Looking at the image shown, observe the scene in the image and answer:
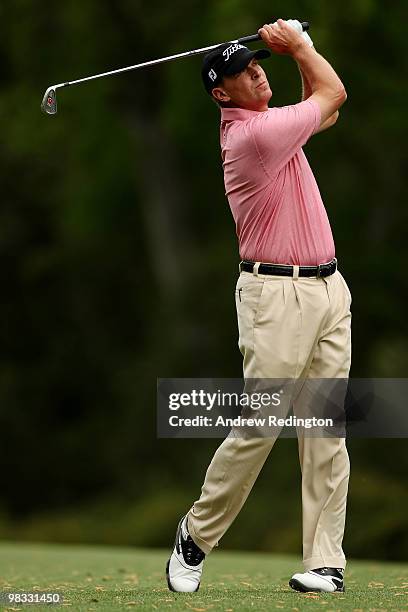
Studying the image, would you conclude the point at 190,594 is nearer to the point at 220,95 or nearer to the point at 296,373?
the point at 296,373

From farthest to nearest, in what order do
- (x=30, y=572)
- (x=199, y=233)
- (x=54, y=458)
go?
(x=54, y=458)
(x=199, y=233)
(x=30, y=572)

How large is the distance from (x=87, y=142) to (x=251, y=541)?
6591 mm

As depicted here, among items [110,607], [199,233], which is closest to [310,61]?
[110,607]

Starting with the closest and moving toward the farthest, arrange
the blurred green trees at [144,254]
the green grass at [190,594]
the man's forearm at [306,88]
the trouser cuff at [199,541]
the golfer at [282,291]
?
the green grass at [190,594]
the golfer at [282,291]
the trouser cuff at [199,541]
the man's forearm at [306,88]
the blurred green trees at [144,254]

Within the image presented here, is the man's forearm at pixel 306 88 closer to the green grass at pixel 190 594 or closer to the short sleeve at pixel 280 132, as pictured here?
the short sleeve at pixel 280 132

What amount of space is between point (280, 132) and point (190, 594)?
6.43 ft

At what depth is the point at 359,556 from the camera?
14.1 meters

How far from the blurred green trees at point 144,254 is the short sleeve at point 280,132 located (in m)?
8.64

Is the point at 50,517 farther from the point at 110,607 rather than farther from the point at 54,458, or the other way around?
the point at 110,607

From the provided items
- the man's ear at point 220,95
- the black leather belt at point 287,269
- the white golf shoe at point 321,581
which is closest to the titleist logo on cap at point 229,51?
the man's ear at point 220,95

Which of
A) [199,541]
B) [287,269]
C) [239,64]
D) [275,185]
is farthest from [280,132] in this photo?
[199,541]

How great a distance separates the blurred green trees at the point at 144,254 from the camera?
1678cm

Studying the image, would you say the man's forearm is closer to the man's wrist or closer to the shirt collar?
the man's wrist

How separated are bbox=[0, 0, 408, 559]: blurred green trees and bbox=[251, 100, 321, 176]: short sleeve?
28.4ft
